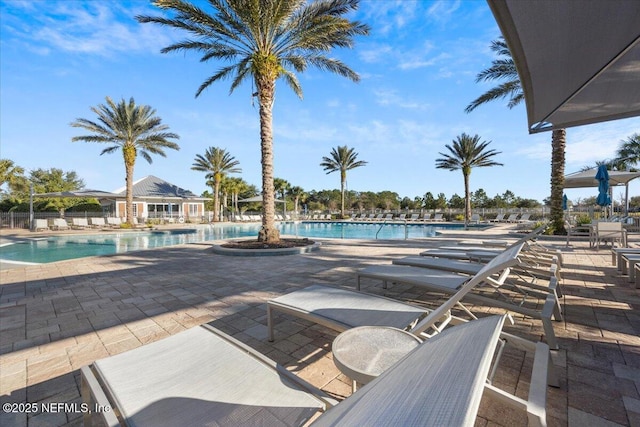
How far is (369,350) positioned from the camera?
5.13 ft

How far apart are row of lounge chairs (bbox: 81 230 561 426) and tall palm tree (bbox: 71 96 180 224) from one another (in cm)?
2173

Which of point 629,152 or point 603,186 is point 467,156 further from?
point 629,152

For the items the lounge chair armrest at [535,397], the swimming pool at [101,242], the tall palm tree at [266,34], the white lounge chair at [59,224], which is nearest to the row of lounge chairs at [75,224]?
the white lounge chair at [59,224]

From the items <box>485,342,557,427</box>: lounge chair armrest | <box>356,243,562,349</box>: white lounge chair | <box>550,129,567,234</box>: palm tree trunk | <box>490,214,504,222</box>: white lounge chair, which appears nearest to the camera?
<box>485,342,557,427</box>: lounge chair armrest

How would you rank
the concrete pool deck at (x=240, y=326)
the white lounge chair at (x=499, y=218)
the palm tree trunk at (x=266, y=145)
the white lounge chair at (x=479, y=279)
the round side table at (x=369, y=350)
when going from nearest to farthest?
1. the round side table at (x=369, y=350)
2. the concrete pool deck at (x=240, y=326)
3. the white lounge chair at (x=479, y=279)
4. the palm tree trunk at (x=266, y=145)
5. the white lounge chair at (x=499, y=218)

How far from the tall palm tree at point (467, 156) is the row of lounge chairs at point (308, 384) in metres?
23.6

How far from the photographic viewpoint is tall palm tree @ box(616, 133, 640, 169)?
25.6 metres

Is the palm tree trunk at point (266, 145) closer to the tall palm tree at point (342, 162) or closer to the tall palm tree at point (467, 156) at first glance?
the tall palm tree at point (467, 156)

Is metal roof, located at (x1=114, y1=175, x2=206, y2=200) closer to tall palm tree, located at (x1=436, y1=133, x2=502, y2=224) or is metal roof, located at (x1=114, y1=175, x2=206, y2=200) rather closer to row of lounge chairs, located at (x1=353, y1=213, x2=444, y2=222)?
row of lounge chairs, located at (x1=353, y1=213, x2=444, y2=222)

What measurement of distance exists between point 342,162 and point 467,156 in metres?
13.0

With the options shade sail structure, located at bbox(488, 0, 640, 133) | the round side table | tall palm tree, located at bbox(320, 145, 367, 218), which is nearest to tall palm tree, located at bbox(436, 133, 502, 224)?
tall palm tree, located at bbox(320, 145, 367, 218)

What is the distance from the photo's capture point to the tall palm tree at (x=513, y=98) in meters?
11.1

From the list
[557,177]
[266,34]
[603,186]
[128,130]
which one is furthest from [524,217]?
[128,130]

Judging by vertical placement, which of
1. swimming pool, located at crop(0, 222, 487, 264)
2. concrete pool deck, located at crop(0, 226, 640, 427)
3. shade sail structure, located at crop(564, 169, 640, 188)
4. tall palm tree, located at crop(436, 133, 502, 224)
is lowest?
swimming pool, located at crop(0, 222, 487, 264)
